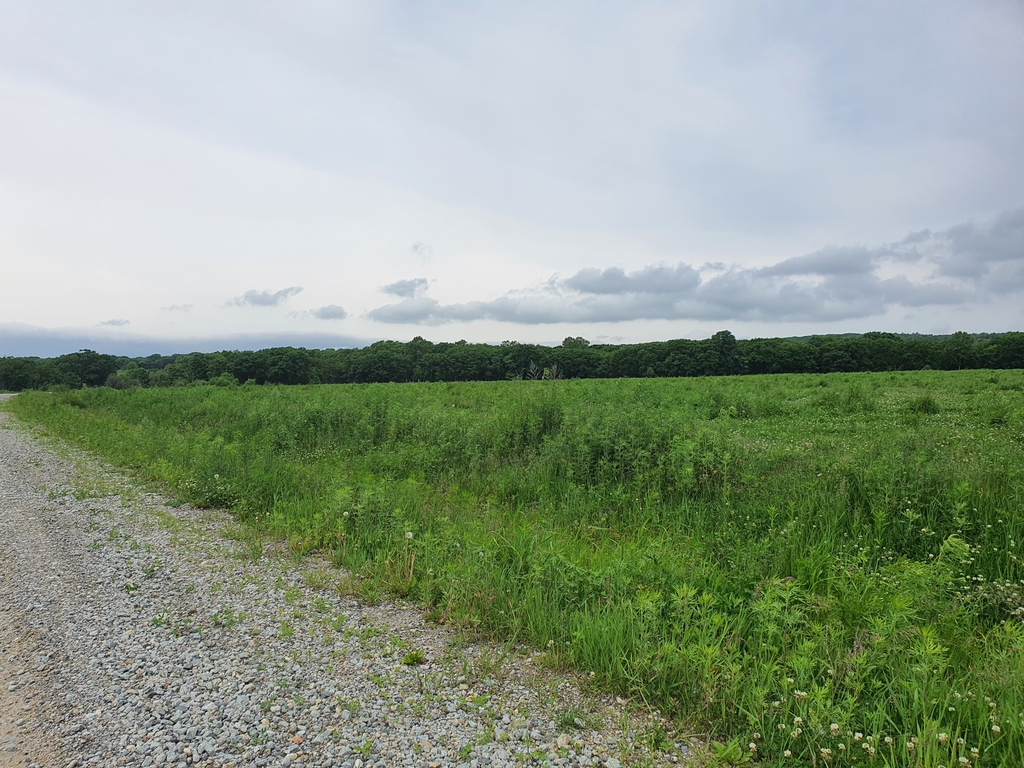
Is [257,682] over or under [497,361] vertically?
under

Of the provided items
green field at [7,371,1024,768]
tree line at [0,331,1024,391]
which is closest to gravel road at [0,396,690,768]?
green field at [7,371,1024,768]

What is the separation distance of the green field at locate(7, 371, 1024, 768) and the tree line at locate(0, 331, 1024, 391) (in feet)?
185

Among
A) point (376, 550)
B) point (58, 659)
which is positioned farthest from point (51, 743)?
point (376, 550)

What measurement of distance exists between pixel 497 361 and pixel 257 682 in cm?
7356

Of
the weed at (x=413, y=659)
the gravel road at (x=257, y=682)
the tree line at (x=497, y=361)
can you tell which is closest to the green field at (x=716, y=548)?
the gravel road at (x=257, y=682)

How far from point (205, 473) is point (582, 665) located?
9.37 meters

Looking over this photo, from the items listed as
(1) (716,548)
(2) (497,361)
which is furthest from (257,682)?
(2) (497,361)

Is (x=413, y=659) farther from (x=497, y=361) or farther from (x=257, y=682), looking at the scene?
(x=497, y=361)

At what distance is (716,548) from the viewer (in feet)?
22.3

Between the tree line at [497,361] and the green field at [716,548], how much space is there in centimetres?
5645

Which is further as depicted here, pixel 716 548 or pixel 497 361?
pixel 497 361

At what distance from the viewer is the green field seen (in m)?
3.67

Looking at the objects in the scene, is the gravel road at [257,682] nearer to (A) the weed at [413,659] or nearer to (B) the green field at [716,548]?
(A) the weed at [413,659]

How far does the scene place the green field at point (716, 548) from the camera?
12.1 feet
